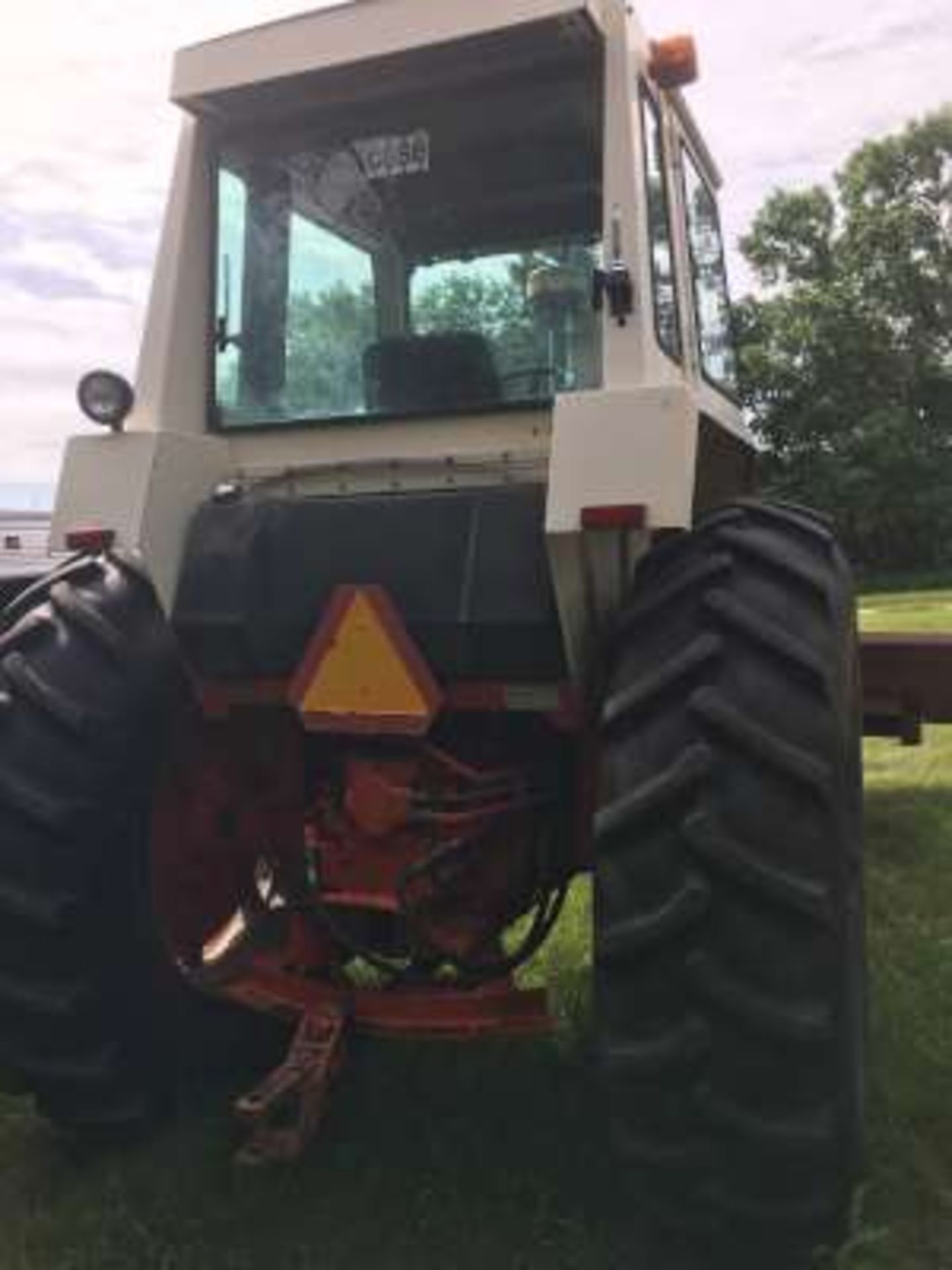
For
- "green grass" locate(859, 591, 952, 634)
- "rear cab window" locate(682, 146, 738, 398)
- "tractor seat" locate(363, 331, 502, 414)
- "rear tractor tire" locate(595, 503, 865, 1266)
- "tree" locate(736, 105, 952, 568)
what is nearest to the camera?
"rear tractor tire" locate(595, 503, 865, 1266)

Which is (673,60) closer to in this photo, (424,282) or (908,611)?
(424,282)

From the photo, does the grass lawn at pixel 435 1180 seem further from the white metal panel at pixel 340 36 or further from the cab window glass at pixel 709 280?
the white metal panel at pixel 340 36

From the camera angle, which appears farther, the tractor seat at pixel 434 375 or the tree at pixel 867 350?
the tree at pixel 867 350

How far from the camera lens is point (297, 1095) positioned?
3.36 metres

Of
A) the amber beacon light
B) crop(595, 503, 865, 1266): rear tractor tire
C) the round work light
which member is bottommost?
crop(595, 503, 865, 1266): rear tractor tire

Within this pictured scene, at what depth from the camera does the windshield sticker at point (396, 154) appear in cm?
363

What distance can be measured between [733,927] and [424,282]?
1917 mm

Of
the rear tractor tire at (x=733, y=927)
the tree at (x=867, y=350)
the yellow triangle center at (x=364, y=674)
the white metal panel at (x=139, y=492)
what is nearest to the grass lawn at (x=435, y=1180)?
the rear tractor tire at (x=733, y=927)

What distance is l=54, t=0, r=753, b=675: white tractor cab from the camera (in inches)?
130

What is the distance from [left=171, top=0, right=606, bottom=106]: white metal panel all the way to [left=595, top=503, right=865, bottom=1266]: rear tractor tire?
4.60 ft

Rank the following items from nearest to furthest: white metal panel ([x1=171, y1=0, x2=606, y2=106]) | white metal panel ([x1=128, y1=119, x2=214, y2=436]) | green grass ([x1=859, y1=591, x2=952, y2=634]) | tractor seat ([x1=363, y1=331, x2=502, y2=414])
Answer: white metal panel ([x1=171, y1=0, x2=606, y2=106])
tractor seat ([x1=363, y1=331, x2=502, y2=414])
white metal panel ([x1=128, y1=119, x2=214, y2=436])
green grass ([x1=859, y1=591, x2=952, y2=634])

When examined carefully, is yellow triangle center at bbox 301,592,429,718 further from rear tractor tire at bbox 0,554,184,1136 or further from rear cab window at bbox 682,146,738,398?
rear cab window at bbox 682,146,738,398

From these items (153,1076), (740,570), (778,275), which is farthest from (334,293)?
(778,275)

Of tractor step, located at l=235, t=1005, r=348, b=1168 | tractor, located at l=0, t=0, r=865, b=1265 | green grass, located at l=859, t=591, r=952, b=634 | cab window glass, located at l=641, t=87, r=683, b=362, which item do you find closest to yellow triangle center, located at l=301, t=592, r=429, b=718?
tractor, located at l=0, t=0, r=865, b=1265
